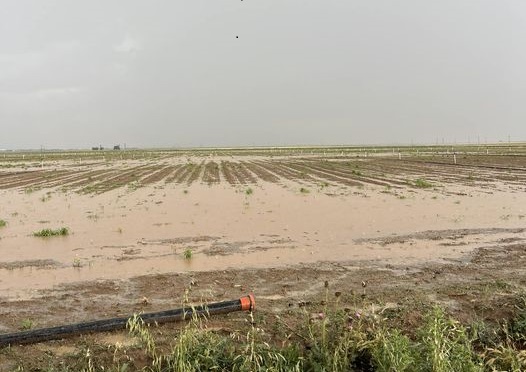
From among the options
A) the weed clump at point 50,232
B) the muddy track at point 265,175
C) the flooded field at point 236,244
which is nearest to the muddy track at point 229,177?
the muddy track at point 265,175

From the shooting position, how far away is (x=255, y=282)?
655cm

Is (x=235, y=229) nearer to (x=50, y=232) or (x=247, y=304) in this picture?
(x=50, y=232)

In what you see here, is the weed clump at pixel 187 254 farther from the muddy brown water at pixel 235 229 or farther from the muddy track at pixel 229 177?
the muddy track at pixel 229 177

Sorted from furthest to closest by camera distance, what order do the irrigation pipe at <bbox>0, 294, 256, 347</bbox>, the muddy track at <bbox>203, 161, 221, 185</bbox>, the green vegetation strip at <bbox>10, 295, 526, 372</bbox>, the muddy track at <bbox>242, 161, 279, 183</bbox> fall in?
the muddy track at <bbox>242, 161, 279, 183</bbox>
the muddy track at <bbox>203, 161, 221, 185</bbox>
the irrigation pipe at <bbox>0, 294, 256, 347</bbox>
the green vegetation strip at <bbox>10, 295, 526, 372</bbox>

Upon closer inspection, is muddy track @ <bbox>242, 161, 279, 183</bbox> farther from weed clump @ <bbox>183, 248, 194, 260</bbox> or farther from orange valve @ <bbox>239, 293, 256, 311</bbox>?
orange valve @ <bbox>239, 293, 256, 311</bbox>

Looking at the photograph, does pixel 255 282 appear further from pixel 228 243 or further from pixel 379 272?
pixel 228 243

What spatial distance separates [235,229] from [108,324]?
6470 mm

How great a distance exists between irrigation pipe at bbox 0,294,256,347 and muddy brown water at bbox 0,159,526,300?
190 cm

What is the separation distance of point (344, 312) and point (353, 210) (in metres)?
9.02

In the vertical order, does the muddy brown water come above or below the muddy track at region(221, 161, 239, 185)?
below

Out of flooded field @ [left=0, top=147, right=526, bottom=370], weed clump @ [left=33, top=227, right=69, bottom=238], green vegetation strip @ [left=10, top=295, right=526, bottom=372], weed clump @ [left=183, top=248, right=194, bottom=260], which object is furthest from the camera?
weed clump @ [left=33, top=227, right=69, bottom=238]

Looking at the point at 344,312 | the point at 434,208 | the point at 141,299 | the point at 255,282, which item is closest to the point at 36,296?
the point at 141,299

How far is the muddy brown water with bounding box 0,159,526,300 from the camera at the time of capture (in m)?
7.84

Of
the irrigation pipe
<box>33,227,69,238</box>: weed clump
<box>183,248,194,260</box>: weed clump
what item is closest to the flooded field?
<box>183,248,194,260</box>: weed clump
